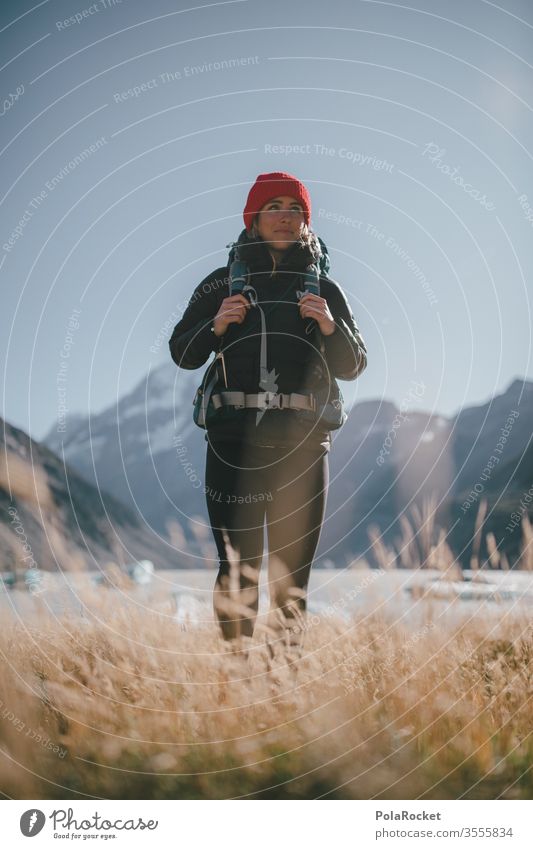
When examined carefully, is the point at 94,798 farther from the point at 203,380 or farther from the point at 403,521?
the point at 403,521

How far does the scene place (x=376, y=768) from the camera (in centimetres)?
341

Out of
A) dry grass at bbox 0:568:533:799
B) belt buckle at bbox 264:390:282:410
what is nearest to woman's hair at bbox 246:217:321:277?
belt buckle at bbox 264:390:282:410

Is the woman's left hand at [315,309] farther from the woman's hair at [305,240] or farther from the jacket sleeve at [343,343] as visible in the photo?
the woman's hair at [305,240]

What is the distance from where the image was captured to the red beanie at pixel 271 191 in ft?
14.3

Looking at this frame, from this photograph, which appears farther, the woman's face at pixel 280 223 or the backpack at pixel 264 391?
the woman's face at pixel 280 223

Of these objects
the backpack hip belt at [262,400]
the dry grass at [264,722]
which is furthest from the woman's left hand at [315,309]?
the dry grass at [264,722]

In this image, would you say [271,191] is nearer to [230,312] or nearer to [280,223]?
[280,223]

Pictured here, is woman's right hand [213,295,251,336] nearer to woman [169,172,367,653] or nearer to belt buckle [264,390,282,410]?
woman [169,172,367,653]

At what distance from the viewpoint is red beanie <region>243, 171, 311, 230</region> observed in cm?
437

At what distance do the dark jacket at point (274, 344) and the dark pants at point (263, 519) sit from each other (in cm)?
13

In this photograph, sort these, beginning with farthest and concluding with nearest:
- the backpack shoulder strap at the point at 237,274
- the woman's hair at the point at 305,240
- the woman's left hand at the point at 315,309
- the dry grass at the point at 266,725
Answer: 1. the woman's hair at the point at 305,240
2. the backpack shoulder strap at the point at 237,274
3. the woman's left hand at the point at 315,309
4. the dry grass at the point at 266,725
